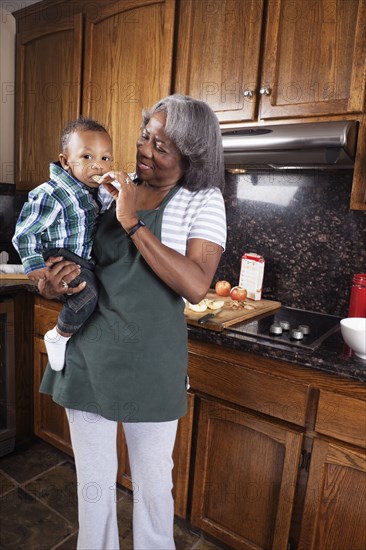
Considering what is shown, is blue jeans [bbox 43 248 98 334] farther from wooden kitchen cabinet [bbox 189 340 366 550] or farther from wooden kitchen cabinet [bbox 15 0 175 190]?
wooden kitchen cabinet [bbox 15 0 175 190]

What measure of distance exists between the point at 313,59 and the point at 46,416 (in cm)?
196

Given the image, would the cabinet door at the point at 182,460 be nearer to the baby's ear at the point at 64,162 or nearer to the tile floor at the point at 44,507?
the tile floor at the point at 44,507

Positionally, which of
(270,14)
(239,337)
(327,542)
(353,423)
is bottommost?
(327,542)

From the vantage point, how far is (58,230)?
101cm

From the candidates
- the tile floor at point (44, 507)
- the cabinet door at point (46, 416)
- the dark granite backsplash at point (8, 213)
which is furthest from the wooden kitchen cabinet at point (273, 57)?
the tile floor at point (44, 507)

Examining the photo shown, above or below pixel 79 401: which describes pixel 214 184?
above

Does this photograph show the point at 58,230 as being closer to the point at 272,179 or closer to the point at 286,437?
the point at 286,437

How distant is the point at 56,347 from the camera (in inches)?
41.1

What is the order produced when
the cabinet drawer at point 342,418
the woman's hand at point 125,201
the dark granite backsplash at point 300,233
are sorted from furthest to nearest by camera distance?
the dark granite backsplash at point 300,233
the cabinet drawer at point 342,418
the woman's hand at point 125,201

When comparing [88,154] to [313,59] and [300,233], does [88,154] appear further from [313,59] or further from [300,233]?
[300,233]

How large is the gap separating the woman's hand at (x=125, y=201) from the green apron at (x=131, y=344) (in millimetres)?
84

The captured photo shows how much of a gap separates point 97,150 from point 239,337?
74 cm

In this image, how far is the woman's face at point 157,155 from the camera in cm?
97

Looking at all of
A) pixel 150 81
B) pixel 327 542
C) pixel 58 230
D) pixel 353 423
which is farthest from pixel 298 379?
pixel 150 81
